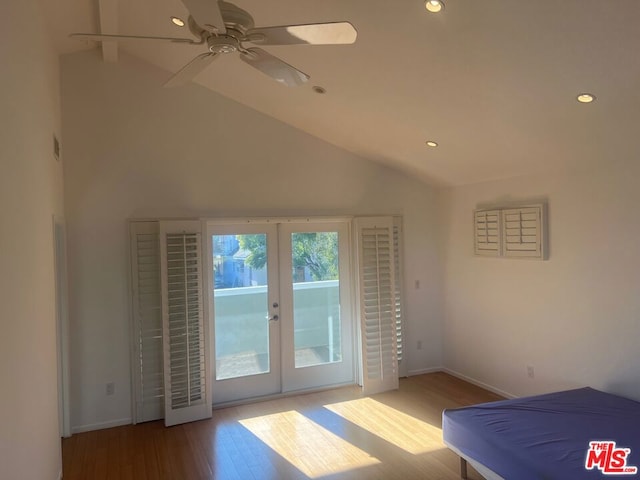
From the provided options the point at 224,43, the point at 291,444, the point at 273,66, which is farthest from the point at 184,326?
the point at 224,43

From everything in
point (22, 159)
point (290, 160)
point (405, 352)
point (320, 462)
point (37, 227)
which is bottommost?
point (320, 462)

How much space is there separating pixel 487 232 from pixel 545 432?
2.27m

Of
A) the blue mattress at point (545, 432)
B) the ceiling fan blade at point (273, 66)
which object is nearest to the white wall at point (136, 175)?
the ceiling fan blade at point (273, 66)

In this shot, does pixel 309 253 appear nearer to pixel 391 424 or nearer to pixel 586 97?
pixel 391 424

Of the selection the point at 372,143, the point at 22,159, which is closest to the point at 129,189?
the point at 22,159

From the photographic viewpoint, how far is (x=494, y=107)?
127 inches

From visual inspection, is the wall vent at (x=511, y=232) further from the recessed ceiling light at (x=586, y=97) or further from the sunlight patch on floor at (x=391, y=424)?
the sunlight patch on floor at (x=391, y=424)

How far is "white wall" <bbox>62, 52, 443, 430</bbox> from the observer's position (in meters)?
4.04

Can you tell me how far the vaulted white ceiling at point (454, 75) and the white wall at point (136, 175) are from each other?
0.95 ft

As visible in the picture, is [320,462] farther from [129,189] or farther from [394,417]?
[129,189]

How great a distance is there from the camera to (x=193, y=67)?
239 centimetres

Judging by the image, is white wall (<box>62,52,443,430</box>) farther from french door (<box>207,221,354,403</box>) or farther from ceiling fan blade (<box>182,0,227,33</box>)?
ceiling fan blade (<box>182,0,227,33</box>)

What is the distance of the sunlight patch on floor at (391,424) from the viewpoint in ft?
12.1

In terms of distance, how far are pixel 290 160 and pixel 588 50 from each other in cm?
309
